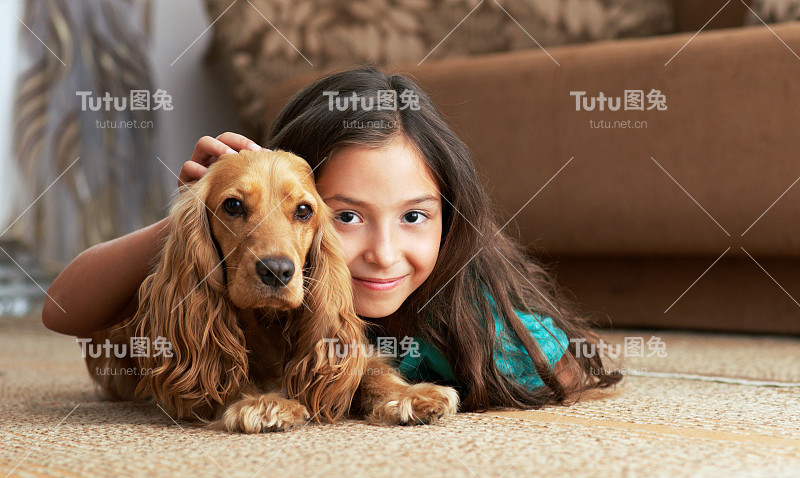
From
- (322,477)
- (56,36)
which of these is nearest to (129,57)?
(56,36)

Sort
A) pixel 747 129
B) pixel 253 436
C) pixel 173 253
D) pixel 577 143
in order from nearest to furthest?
pixel 253 436 → pixel 173 253 → pixel 747 129 → pixel 577 143

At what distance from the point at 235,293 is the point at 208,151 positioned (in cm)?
27

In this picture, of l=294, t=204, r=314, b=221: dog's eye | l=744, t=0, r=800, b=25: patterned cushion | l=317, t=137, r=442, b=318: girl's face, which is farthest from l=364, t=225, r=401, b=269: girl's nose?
l=744, t=0, r=800, b=25: patterned cushion

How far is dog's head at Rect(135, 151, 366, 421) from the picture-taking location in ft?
3.25

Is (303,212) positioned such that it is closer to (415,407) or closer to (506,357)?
(415,407)

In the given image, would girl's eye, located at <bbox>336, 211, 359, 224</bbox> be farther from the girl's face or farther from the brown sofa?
the brown sofa

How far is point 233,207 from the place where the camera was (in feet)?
3.28

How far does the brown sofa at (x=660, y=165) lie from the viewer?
187cm

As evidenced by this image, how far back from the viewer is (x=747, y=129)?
6.17ft

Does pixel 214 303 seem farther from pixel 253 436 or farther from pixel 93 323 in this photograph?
pixel 93 323

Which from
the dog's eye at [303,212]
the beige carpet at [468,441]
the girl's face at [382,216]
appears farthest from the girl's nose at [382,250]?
the beige carpet at [468,441]

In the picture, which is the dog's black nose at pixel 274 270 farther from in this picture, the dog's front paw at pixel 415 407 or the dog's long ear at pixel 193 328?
the dog's front paw at pixel 415 407

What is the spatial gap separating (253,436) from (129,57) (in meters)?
2.26

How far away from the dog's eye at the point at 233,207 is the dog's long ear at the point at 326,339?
11 centimetres
